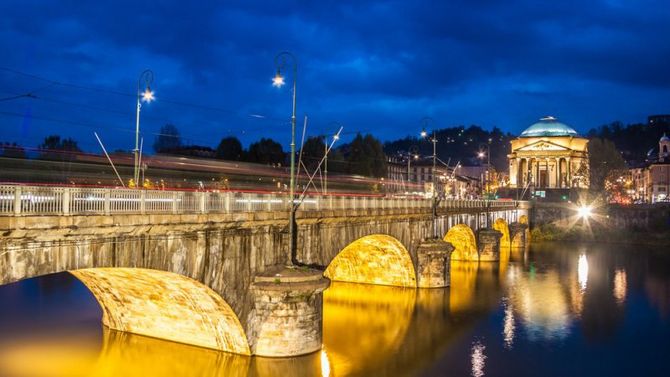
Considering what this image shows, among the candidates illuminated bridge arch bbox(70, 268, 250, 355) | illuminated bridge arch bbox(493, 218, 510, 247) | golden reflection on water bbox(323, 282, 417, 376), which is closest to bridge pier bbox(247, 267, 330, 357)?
illuminated bridge arch bbox(70, 268, 250, 355)

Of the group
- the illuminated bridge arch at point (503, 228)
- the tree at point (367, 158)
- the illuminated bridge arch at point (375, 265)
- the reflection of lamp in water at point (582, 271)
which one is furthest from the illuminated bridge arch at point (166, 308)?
the tree at point (367, 158)

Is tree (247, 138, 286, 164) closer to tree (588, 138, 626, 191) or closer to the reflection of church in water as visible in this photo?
the reflection of church in water

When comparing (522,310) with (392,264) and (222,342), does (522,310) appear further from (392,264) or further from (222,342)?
(222,342)

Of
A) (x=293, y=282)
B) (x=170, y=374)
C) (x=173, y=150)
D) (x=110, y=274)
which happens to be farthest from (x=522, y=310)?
(x=173, y=150)

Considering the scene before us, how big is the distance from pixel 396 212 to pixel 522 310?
10.1 m

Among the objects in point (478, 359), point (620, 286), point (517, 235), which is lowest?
point (478, 359)

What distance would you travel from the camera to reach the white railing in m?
14.1

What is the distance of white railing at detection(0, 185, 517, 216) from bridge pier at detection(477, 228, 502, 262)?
1302 inches

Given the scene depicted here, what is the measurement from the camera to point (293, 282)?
851 inches

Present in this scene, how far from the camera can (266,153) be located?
95.6 metres

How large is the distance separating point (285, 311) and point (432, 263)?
2088cm

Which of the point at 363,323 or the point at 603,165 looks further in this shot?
the point at 603,165

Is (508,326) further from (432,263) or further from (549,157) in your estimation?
(549,157)

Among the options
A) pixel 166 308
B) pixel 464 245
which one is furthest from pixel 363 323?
pixel 464 245
